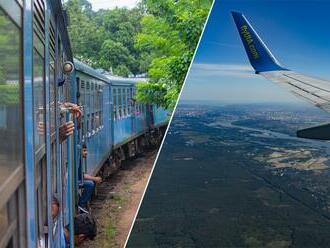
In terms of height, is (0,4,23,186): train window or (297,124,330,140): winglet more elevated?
(0,4,23,186): train window

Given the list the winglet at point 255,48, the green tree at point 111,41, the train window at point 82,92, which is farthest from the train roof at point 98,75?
the green tree at point 111,41

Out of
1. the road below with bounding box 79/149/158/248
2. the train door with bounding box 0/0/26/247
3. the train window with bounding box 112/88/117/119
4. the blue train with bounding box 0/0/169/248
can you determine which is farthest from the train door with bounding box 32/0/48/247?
the train window with bounding box 112/88/117/119

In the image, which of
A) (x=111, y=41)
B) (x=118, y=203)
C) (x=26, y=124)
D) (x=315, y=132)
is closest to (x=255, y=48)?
(x=315, y=132)

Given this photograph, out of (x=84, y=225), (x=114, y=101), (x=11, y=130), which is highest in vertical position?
(x=11, y=130)

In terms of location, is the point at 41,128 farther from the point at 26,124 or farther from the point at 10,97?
the point at 10,97

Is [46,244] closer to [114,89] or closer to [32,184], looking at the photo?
[32,184]

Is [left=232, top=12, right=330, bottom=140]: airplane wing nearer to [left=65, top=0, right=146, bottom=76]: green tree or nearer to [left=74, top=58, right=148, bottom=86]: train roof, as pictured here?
[left=74, top=58, right=148, bottom=86]: train roof
